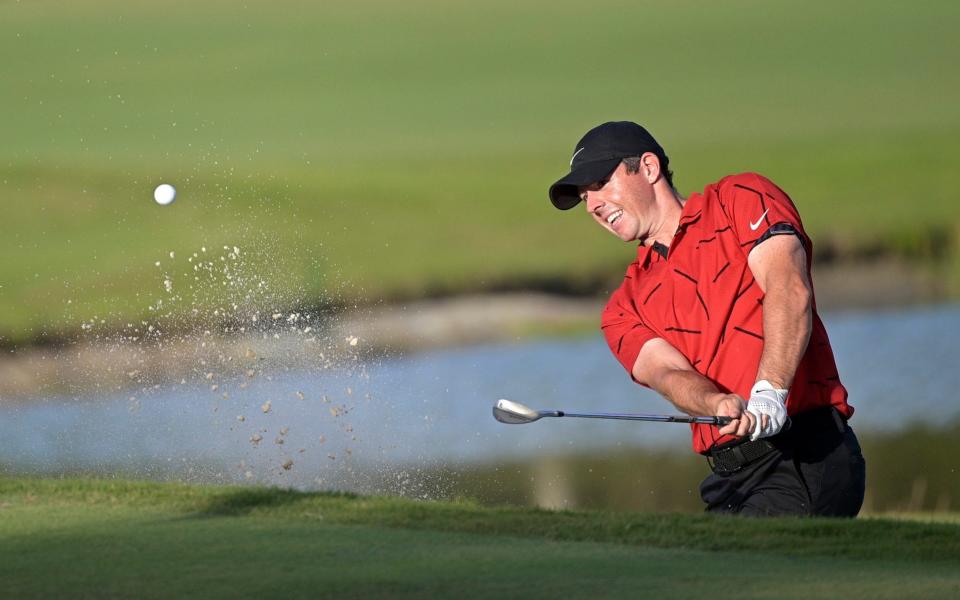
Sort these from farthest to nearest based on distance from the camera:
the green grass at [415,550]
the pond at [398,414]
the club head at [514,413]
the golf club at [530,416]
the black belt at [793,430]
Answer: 1. the pond at [398,414]
2. the black belt at [793,430]
3. the club head at [514,413]
4. the golf club at [530,416]
5. the green grass at [415,550]

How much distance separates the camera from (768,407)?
3.33 meters

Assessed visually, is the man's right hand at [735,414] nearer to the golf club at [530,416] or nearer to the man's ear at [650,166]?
the golf club at [530,416]

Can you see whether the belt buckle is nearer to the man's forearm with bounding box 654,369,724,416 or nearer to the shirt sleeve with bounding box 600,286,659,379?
the man's forearm with bounding box 654,369,724,416

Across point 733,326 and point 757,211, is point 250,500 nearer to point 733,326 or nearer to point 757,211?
point 733,326

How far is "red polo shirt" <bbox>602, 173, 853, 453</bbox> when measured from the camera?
3.58m

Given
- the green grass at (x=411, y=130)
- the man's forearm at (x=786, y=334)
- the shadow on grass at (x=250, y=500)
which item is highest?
the green grass at (x=411, y=130)

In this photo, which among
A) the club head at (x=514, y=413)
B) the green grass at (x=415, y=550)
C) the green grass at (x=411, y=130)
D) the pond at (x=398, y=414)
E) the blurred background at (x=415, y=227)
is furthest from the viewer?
the green grass at (x=411, y=130)

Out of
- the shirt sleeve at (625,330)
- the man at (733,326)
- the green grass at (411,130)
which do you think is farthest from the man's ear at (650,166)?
the green grass at (411,130)

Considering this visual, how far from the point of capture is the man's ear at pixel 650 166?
12.5 ft

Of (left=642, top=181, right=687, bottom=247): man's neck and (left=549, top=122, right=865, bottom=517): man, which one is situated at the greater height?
(left=642, top=181, right=687, bottom=247): man's neck

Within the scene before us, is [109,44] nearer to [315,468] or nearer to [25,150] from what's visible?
[25,150]

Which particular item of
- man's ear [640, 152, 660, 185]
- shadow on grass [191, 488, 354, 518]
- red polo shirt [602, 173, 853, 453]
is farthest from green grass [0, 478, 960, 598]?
man's ear [640, 152, 660, 185]

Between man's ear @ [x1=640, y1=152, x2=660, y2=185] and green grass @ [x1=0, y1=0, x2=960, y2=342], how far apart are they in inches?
320

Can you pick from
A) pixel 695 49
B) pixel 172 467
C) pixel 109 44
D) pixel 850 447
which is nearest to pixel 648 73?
pixel 695 49
